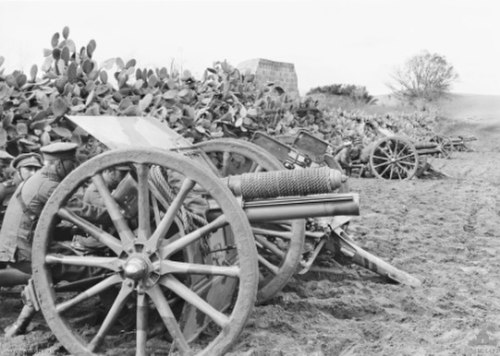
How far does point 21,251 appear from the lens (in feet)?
11.4

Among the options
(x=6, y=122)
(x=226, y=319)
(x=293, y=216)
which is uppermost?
(x=6, y=122)

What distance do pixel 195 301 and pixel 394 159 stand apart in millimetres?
10245

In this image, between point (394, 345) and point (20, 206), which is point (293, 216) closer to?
point (394, 345)

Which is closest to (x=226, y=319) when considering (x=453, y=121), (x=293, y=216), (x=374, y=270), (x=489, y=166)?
(x=293, y=216)

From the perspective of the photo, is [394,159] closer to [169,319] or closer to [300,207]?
[300,207]

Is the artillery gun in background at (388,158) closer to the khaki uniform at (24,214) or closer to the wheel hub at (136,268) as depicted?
the khaki uniform at (24,214)

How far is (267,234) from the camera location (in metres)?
4.17

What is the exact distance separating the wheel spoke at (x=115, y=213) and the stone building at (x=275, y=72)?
10033 mm

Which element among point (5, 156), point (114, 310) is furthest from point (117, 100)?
point (114, 310)

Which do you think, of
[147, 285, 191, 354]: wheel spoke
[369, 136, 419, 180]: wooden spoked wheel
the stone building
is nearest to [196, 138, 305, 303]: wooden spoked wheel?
[147, 285, 191, 354]: wheel spoke

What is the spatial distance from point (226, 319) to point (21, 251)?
1544mm

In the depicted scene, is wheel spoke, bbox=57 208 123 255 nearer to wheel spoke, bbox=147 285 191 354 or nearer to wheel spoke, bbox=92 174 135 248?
wheel spoke, bbox=92 174 135 248

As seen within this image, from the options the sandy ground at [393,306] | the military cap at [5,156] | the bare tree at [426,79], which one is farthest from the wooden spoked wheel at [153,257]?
the bare tree at [426,79]

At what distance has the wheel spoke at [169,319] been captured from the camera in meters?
2.79
